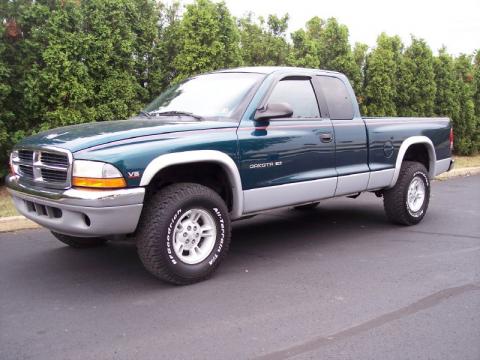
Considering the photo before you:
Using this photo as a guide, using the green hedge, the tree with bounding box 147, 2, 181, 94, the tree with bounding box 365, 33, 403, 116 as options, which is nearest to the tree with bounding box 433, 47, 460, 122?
the green hedge

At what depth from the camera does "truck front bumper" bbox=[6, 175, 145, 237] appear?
386cm

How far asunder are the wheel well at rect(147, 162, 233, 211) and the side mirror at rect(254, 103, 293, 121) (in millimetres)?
636

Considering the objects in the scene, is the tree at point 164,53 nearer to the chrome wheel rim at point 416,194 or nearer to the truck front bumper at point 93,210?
the chrome wheel rim at point 416,194

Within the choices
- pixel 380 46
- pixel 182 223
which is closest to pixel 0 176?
pixel 182 223

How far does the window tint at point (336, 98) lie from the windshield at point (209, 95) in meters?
1.00

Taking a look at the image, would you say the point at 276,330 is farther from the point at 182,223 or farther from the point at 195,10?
the point at 195,10

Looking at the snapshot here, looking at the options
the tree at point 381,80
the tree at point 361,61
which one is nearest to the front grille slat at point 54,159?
the tree at point 361,61

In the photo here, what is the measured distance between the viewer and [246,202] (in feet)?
15.5

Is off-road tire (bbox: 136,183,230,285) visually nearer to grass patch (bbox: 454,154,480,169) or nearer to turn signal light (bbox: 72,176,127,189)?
turn signal light (bbox: 72,176,127,189)

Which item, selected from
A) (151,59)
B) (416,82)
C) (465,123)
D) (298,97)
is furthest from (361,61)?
(298,97)

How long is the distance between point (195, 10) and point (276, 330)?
27.7 feet

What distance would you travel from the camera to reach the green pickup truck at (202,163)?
395cm

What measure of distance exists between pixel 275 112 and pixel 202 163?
0.86 m

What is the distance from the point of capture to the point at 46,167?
4168mm
